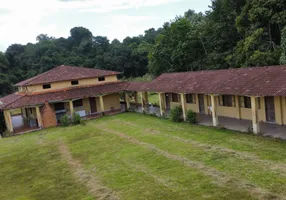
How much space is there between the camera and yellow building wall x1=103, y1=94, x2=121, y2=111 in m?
31.0

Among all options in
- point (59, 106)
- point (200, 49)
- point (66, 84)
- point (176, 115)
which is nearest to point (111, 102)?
point (66, 84)

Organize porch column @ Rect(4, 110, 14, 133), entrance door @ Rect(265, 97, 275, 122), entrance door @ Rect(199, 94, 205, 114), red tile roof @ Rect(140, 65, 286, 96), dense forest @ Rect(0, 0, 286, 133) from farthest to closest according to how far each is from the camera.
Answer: porch column @ Rect(4, 110, 14, 133) → dense forest @ Rect(0, 0, 286, 133) → entrance door @ Rect(199, 94, 205, 114) → entrance door @ Rect(265, 97, 275, 122) → red tile roof @ Rect(140, 65, 286, 96)

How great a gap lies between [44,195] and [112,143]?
7.00 metres

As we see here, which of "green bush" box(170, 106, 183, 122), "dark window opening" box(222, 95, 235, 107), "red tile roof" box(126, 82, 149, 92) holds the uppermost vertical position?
"red tile roof" box(126, 82, 149, 92)

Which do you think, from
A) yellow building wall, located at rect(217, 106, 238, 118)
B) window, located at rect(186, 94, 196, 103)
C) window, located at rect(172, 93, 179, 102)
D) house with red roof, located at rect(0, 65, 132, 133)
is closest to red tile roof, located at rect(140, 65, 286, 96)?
window, located at rect(186, 94, 196, 103)

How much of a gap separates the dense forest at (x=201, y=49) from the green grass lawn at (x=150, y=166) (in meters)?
11.3

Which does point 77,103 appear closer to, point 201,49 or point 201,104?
point 201,104

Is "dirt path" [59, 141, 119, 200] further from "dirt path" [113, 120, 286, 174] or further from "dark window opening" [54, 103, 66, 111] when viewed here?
"dark window opening" [54, 103, 66, 111]

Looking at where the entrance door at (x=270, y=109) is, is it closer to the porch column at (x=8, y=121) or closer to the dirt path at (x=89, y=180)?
the dirt path at (x=89, y=180)

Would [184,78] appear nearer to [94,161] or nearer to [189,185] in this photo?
[94,161]

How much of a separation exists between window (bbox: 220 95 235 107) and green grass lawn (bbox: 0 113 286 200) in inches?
132

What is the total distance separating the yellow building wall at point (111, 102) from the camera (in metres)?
31.0

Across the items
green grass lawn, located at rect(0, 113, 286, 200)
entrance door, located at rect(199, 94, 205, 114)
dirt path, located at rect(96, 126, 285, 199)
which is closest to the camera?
dirt path, located at rect(96, 126, 285, 199)

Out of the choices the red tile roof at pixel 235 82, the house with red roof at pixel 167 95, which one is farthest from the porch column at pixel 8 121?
the red tile roof at pixel 235 82
